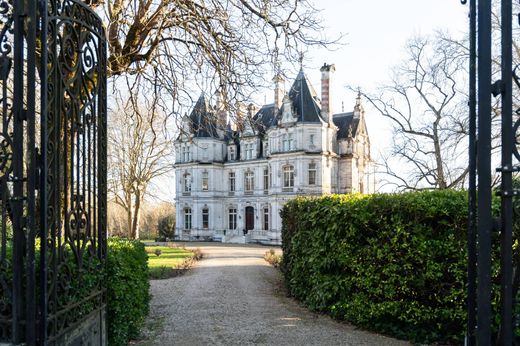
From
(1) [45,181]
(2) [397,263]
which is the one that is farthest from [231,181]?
(1) [45,181]

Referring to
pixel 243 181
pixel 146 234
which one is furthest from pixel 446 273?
pixel 146 234

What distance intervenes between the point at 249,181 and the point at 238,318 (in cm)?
3213

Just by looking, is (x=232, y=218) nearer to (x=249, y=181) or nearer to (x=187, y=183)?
(x=249, y=181)

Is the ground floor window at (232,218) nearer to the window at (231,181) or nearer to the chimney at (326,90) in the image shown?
the window at (231,181)

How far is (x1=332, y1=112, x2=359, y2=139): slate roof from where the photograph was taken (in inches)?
1436

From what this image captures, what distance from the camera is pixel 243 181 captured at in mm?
40312

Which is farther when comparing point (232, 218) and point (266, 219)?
point (232, 218)

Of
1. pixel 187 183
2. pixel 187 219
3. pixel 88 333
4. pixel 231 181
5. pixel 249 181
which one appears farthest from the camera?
pixel 187 183

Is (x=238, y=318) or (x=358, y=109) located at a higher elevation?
(x=358, y=109)

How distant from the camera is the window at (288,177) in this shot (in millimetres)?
34406

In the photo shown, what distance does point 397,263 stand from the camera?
6.95m

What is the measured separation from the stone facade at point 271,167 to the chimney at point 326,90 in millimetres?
81

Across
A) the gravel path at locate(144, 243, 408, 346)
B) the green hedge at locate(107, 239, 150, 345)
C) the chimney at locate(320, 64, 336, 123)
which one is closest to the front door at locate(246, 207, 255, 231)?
the chimney at locate(320, 64, 336, 123)

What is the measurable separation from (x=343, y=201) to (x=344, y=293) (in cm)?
175
